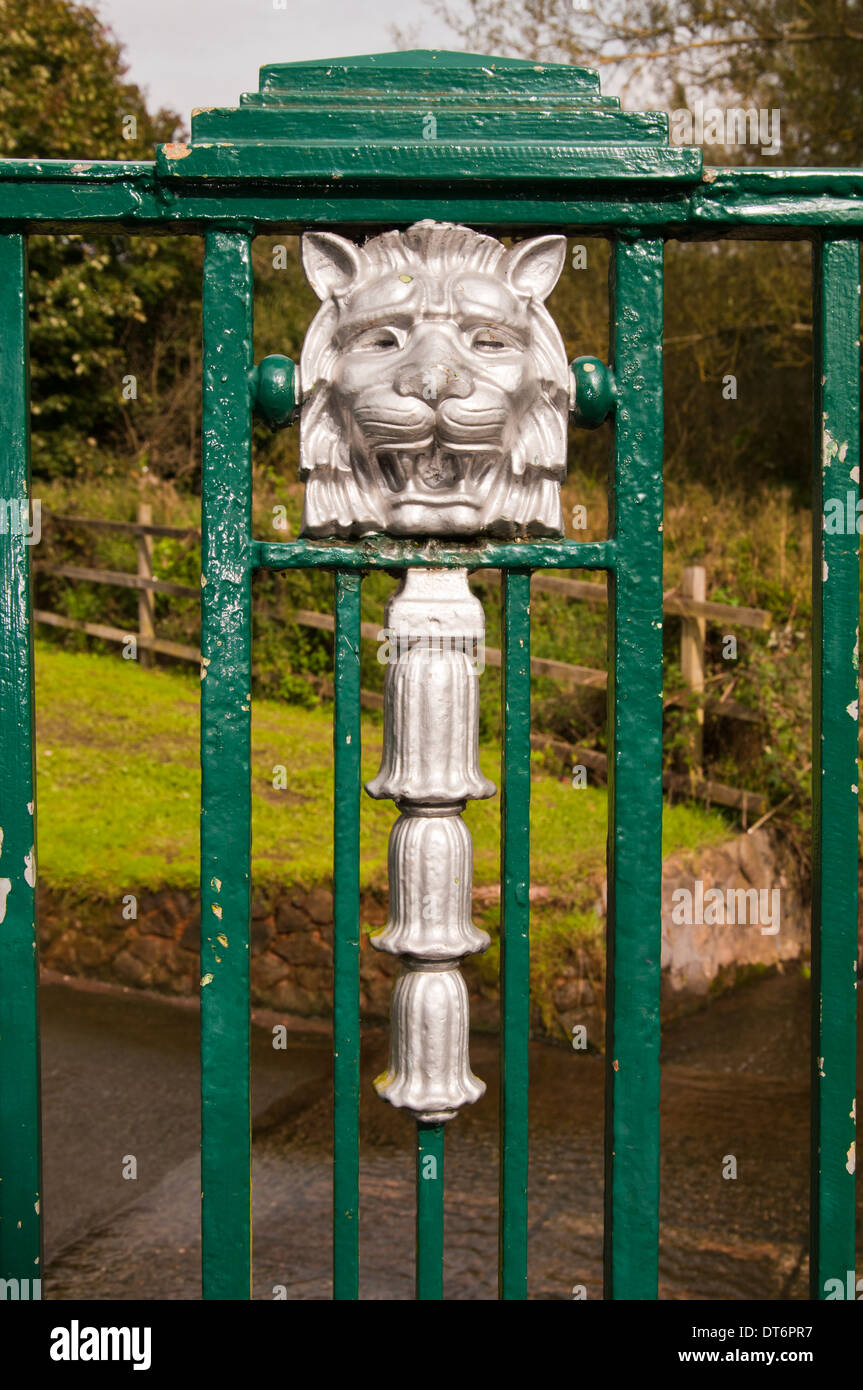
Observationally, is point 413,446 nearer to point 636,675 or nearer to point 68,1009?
point 636,675

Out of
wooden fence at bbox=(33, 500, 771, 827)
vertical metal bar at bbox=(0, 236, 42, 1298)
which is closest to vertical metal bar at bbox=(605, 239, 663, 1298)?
vertical metal bar at bbox=(0, 236, 42, 1298)

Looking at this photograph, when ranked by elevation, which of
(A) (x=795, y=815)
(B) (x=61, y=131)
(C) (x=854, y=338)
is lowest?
(A) (x=795, y=815)

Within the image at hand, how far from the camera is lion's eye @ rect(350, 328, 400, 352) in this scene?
4.10 feet

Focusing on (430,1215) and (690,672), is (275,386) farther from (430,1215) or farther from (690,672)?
(690,672)

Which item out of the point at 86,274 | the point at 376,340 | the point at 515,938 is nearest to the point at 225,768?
the point at 515,938

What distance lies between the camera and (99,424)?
40.1 feet

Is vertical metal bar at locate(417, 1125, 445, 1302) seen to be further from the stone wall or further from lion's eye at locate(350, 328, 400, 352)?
the stone wall

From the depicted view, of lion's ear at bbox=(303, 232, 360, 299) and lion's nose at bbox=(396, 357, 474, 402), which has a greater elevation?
lion's ear at bbox=(303, 232, 360, 299)

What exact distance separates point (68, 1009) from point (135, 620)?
17.1ft

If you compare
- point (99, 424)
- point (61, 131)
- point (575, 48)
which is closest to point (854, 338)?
point (575, 48)

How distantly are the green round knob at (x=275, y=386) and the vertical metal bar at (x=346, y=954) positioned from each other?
176 millimetres

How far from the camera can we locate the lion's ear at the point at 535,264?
1.27 meters

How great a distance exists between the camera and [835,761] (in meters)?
1.31

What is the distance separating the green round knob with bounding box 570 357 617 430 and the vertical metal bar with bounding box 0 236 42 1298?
0.56 metres
